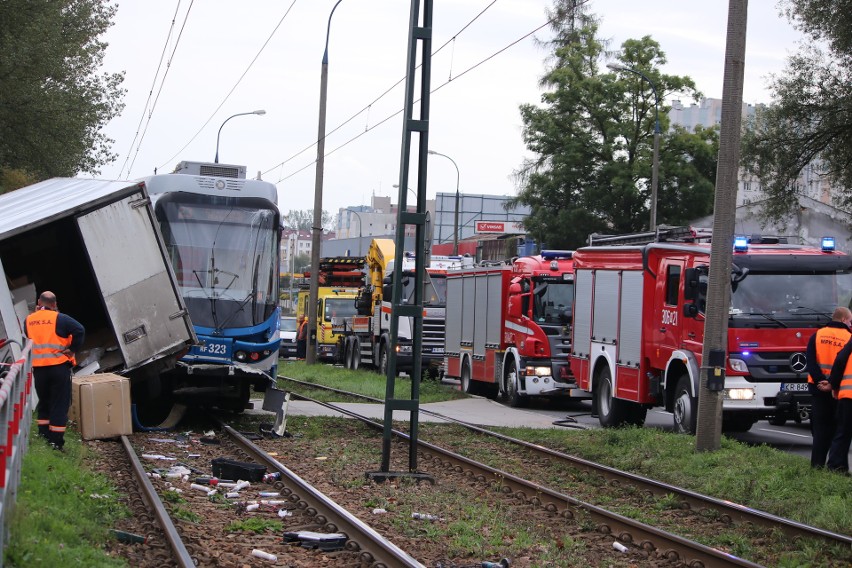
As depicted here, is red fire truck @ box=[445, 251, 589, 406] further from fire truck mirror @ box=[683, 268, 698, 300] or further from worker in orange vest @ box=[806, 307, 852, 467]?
worker in orange vest @ box=[806, 307, 852, 467]

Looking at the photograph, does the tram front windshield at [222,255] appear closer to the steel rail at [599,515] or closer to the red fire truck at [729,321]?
the steel rail at [599,515]

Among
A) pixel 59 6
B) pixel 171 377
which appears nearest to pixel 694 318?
pixel 171 377

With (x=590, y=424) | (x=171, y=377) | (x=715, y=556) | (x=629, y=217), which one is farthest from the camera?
(x=629, y=217)

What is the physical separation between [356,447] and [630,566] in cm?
766

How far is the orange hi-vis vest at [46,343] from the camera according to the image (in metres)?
13.4

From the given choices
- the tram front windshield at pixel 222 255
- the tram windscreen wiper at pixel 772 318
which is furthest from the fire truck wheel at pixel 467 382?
the tram windscreen wiper at pixel 772 318

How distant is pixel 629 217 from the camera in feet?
157

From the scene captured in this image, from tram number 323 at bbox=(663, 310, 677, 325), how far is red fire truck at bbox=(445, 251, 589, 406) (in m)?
5.37

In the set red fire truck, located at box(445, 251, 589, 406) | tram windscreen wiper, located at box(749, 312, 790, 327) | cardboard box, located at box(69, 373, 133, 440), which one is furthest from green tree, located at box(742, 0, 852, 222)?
cardboard box, located at box(69, 373, 133, 440)

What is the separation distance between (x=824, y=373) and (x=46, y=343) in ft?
28.9

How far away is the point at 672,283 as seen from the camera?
1750cm

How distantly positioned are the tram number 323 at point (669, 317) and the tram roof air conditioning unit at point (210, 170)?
7.12 meters

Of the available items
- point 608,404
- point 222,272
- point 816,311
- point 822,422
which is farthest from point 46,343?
point 816,311

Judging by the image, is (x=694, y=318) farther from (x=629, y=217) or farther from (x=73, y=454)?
(x=629, y=217)
